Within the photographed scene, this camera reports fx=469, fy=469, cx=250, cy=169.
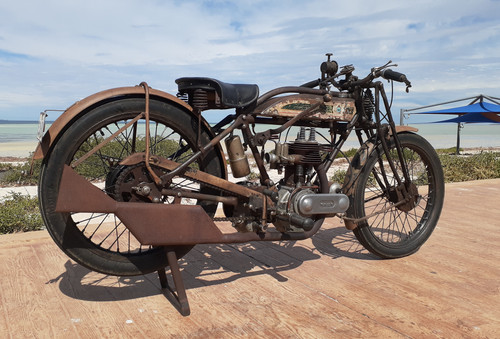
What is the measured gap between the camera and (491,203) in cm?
608

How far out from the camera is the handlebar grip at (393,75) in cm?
340

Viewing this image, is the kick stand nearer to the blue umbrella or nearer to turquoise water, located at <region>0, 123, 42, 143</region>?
the blue umbrella

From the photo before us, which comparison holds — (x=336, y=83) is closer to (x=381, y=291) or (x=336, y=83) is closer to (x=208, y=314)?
(x=381, y=291)

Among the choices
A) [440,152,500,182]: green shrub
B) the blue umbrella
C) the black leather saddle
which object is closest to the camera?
the black leather saddle

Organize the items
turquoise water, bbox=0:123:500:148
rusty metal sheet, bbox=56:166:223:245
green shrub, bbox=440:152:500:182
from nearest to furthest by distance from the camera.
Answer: rusty metal sheet, bbox=56:166:223:245
green shrub, bbox=440:152:500:182
turquoise water, bbox=0:123:500:148

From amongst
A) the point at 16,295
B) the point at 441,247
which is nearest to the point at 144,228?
the point at 16,295

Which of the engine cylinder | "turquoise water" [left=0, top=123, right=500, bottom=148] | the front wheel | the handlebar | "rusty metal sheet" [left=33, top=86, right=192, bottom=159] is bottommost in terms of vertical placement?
"turquoise water" [left=0, top=123, right=500, bottom=148]

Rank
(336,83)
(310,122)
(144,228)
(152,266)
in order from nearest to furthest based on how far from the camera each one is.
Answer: (144,228), (152,266), (310,122), (336,83)

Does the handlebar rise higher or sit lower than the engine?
higher

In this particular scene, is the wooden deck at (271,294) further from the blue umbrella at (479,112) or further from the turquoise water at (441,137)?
the turquoise water at (441,137)

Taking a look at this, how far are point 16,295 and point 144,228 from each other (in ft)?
3.34

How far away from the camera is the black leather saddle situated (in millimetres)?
2744

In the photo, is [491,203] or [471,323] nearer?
[471,323]

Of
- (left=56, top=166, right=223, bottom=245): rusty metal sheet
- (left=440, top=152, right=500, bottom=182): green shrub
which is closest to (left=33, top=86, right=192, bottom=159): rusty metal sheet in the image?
(left=56, top=166, right=223, bottom=245): rusty metal sheet
